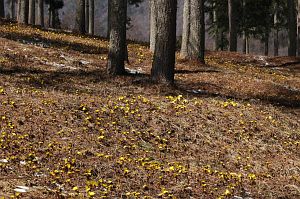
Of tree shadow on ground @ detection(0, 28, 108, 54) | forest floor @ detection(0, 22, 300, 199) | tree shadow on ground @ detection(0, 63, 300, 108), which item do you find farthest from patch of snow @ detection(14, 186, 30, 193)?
tree shadow on ground @ detection(0, 28, 108, 54)

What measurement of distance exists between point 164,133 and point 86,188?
3769 mm

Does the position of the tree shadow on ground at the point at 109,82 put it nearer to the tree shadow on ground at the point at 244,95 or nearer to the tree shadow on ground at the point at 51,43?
the tree shadow on ground at the point at 244,95

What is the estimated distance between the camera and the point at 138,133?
33.0 ft

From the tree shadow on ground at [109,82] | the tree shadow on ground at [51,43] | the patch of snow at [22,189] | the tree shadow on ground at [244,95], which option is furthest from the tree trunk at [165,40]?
the patch of snow at [22,189]

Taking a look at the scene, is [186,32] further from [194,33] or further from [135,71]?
[135,71]

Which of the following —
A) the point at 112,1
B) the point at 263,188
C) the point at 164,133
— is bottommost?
the point at 263,188

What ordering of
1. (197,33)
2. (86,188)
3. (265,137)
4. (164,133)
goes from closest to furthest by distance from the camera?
(86,188), (164,133), (265,137), (197,33)

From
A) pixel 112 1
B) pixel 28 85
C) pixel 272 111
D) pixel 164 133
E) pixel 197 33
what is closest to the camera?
pixel 164 133

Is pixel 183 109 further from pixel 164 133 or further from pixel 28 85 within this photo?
pixel 28 85

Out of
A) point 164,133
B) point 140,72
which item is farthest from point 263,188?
point 140,72

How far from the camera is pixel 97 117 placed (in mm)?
10445

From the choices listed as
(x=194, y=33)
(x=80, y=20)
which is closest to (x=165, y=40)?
(x=194, y=33)

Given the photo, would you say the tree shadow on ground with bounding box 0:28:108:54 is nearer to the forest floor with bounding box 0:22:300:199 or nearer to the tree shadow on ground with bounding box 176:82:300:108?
the forest floor with bounding box 0:22:300:199

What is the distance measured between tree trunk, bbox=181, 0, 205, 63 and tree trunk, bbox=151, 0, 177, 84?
15.4 feet
